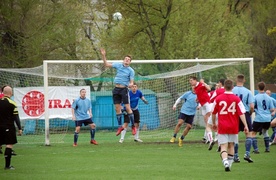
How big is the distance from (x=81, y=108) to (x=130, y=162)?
23.3 feet

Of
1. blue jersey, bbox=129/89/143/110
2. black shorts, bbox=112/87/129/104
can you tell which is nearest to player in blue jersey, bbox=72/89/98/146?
blue jersey, bbox=129/89/143/110

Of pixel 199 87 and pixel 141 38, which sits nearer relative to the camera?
pixel 199 87

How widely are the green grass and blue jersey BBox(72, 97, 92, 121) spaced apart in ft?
3.57

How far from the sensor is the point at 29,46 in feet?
117

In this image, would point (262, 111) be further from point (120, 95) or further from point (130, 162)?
point (120, 95)

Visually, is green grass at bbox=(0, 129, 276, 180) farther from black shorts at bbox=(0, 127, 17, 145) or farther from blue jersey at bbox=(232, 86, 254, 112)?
blue jersey at bbox=(232, 86, 254, 112)

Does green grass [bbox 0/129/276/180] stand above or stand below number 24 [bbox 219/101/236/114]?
below

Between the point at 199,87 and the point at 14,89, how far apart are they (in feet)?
28.0

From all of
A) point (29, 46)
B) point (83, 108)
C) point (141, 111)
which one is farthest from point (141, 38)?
point (83, 108)

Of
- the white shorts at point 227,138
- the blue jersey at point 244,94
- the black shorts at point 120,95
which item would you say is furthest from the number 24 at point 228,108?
the black shorts at point 120,95

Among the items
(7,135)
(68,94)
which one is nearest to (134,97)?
(68,94)

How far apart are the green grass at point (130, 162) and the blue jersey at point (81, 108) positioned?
1.09 meters

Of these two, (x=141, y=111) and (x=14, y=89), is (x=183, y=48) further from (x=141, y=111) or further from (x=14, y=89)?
(x=14, y=89)

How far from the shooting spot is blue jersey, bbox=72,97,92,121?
24.9m
